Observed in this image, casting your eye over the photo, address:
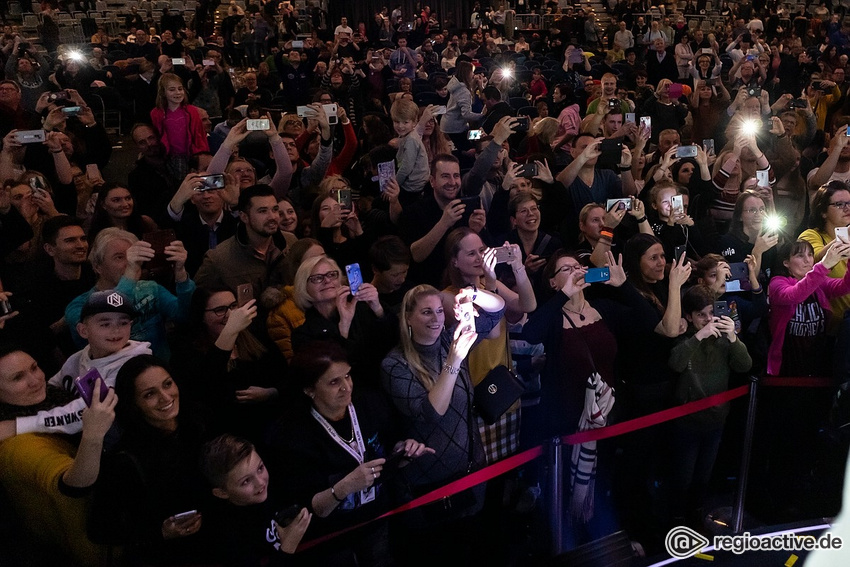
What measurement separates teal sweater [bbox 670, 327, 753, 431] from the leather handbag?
81 cm

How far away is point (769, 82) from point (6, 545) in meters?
9.80

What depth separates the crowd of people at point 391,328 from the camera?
7.16ft

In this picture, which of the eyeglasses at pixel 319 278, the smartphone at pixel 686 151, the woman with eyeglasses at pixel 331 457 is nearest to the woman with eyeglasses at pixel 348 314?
the eyeglasses at pixel 319 278

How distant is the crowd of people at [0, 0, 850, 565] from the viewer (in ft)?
7.16

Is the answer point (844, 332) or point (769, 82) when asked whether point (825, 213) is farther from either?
point (769, 82)

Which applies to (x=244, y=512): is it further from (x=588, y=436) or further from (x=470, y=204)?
(x=470, y=204)

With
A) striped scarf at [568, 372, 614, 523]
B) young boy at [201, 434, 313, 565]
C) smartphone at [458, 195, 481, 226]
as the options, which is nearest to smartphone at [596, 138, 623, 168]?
smartphone at [458, 195, 481, 226]

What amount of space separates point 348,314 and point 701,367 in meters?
1.46

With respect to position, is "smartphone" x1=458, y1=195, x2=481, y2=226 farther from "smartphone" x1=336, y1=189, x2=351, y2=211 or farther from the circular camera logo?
the circular camera logo

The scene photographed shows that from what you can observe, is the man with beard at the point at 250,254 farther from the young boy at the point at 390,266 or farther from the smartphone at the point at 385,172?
the smartphone at the point at 385,172

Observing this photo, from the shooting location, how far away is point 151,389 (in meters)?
2.16

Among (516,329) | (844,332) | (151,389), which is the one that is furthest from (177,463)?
(844,332)

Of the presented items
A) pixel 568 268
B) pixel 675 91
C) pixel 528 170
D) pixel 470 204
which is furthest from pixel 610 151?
pixel 675 91

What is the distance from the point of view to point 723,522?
3154 mm
